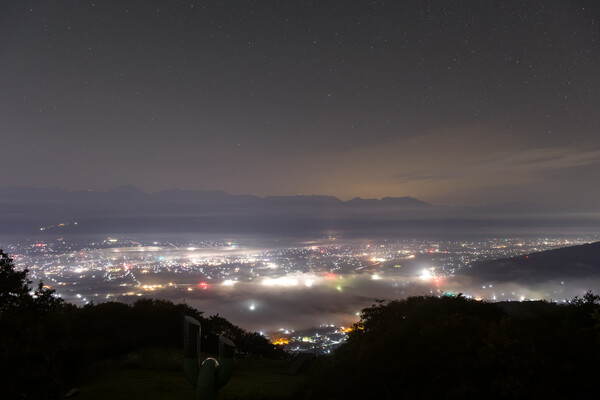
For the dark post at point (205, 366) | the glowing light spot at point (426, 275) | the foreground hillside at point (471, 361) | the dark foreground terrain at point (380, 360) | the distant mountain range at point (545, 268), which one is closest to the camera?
the dark post at point (205, 366)

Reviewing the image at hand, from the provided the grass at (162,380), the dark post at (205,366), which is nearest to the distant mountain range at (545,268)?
the grass at (162,380)

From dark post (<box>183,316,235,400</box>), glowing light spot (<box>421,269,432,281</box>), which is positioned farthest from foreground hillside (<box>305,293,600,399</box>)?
glowing light spot (<box>421,269,432,281</box>)

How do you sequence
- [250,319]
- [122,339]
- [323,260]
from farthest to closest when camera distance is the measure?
[323,260] → [250,319] → [122,339]

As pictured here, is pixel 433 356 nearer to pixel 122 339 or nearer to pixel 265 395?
pixel 265 395

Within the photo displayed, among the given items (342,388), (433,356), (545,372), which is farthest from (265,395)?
(545,372)

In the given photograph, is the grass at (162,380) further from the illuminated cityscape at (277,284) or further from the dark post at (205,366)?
the illuminated cityscape at (277,284)

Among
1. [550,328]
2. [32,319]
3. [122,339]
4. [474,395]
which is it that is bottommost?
[122,339]

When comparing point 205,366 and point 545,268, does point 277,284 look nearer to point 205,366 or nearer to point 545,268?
point 545,268

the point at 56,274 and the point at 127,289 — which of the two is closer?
the point at 127,289
